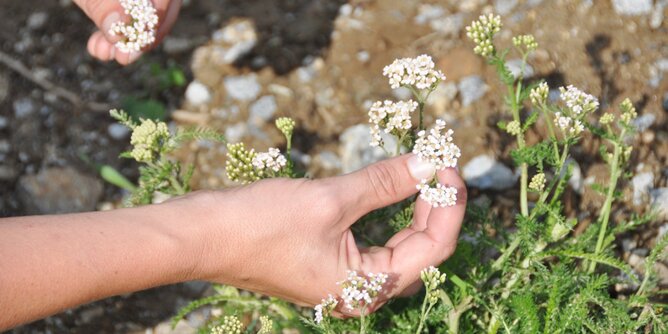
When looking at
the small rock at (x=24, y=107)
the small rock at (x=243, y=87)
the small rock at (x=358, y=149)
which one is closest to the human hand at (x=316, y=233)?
the small rock at (x=358, y=149)

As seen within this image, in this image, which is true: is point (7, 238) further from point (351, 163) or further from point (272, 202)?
point (351, 163)

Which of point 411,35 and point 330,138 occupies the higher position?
point 411,35

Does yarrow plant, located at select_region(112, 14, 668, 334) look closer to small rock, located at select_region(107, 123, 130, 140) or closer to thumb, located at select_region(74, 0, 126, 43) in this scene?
thumb, located at select_region(74, 0, 126, 43)

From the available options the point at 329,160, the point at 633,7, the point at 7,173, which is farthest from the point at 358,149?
the point at 7,173

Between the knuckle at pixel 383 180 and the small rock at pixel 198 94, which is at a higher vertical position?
the knuckle at pixel 383 180

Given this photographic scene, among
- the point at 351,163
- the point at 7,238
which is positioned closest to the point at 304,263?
the point at 7,238

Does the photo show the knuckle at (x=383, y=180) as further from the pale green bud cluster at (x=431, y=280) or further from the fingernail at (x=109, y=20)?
the fingernail at (x=109, y=20)
